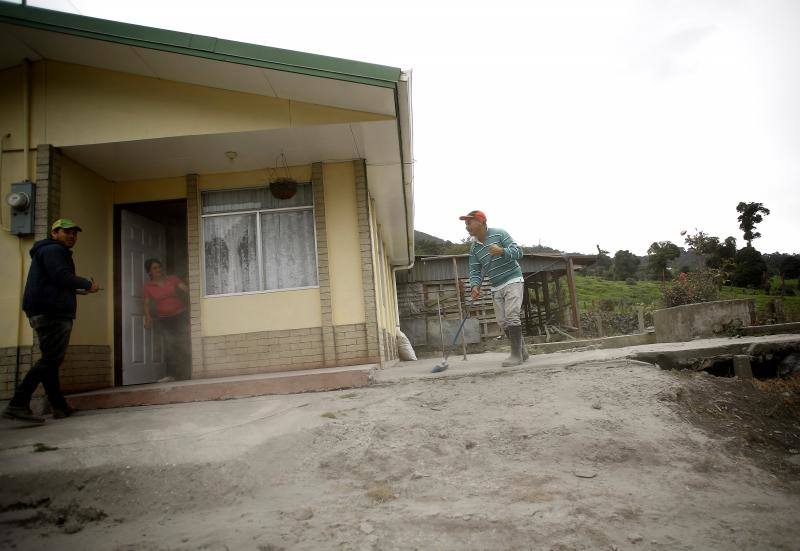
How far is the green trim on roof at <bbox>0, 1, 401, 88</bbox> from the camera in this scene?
526cm

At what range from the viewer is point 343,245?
22.1 feet

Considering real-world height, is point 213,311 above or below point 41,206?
below

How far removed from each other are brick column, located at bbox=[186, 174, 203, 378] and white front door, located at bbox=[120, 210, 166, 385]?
2.98 feet

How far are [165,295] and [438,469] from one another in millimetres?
5334

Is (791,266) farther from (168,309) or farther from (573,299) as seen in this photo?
(168,309)

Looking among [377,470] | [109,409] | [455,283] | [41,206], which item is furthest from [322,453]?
[455,283]

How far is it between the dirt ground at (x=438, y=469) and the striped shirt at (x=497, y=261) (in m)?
1.50

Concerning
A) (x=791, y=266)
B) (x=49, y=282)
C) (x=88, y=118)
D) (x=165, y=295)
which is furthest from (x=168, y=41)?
(x=791, y=266)

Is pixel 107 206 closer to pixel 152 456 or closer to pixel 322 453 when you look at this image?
pixel 152 456

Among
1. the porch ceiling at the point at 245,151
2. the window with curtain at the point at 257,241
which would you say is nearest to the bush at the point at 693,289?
the porch ceiling at the point at 245,151

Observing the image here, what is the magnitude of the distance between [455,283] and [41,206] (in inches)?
575

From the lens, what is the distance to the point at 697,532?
102 inches

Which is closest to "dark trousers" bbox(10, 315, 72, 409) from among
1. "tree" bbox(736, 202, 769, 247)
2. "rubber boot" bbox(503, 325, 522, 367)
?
"rubber boot" bbox(503, 325, 522, 367)

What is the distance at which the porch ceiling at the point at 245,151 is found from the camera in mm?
5918
